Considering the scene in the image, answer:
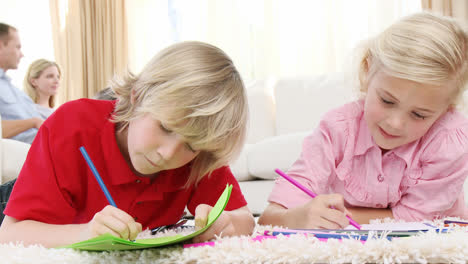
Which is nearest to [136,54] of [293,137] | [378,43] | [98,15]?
[98,15]

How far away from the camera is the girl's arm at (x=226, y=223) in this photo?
27.5 inches

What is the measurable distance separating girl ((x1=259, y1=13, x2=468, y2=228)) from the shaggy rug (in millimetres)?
315

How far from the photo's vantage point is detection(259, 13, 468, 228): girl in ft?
3.00

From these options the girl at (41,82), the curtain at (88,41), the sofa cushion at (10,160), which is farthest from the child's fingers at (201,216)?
the curtain at (88,41)

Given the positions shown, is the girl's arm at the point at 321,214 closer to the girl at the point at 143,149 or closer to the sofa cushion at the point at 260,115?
the girl at the point at 143,149

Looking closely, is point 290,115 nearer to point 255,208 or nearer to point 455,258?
point 255,208

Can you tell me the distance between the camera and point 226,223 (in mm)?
769

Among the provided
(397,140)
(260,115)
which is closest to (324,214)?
(397,140)

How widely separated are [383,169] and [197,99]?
19.6 inches

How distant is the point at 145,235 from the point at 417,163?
0.62 m

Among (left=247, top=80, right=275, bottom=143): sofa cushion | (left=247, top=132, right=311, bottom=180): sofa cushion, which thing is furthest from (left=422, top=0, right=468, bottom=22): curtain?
(left=247, top=132, right=311, bottom=180): sofa cushion

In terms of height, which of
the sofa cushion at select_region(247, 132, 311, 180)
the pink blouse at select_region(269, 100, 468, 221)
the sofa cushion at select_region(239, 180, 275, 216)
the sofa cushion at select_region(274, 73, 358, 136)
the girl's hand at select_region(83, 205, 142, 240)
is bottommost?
the sofa cushion at select_region(239, 180, 275, 216)

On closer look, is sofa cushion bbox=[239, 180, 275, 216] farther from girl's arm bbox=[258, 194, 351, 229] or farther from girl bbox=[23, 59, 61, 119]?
girl bbox=[23, 59, 61, 119]

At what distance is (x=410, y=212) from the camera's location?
3.36ft
